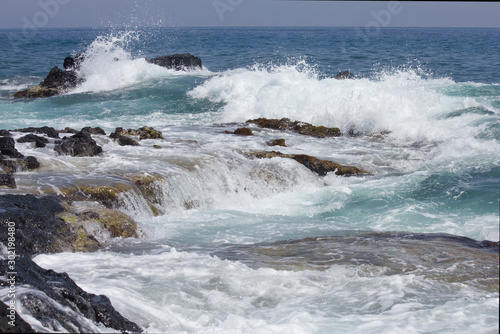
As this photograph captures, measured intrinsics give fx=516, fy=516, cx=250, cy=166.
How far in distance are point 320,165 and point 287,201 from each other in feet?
6.31

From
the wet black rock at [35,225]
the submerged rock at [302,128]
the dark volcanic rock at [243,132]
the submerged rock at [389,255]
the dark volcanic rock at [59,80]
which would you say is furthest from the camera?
the dark volcanic rock at [59,80]

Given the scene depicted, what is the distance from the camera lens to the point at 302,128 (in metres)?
16.6

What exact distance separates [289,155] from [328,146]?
2.84 metres

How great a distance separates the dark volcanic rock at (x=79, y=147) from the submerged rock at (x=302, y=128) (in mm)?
7036

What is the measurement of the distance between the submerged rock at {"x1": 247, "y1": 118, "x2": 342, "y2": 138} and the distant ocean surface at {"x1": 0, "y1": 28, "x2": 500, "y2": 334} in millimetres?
464

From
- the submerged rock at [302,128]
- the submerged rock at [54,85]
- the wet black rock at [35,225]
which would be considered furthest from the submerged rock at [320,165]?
the submerged rock at [54,85]

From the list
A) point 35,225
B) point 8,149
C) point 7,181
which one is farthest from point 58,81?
point 35,225

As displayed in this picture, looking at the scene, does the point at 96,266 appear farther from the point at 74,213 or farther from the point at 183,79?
the point at 183,79

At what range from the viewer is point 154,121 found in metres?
19.3

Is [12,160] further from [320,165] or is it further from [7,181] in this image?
[320,165]

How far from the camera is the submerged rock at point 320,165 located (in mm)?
12047

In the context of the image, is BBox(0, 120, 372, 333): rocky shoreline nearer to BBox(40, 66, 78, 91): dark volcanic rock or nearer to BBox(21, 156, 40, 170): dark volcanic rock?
BBox(21, 156, 40, 170): dark volcanic rock

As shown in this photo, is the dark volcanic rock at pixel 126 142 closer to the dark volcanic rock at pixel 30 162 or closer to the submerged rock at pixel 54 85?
the dark volcanic rock at pixel 30 162

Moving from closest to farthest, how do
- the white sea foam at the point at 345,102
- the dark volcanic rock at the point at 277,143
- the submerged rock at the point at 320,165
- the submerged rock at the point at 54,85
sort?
the submerged rock at the point at 320,165 → the dark volcanic rock at the point at 277,143 → the white sea foam at the point at 345,102 → the submerged rock at the point at 54,85
